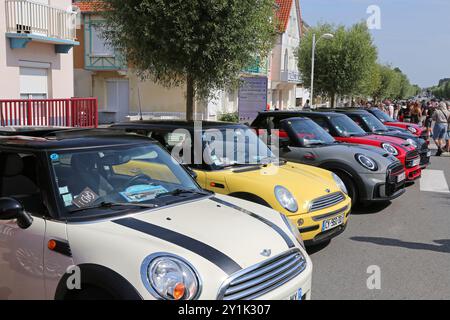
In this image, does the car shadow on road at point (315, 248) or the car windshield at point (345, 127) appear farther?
the car windshield at point (345, 127)

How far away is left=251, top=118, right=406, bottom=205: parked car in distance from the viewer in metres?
7.55

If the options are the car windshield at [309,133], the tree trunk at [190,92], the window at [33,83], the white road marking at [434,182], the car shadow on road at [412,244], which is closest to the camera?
the car shadow on road at [412,244]

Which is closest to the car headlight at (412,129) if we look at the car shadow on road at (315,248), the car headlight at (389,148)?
the car headlight at (389,148)

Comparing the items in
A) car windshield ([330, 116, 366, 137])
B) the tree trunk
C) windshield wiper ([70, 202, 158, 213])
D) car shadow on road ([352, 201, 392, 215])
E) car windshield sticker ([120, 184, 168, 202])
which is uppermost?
the tree trunk

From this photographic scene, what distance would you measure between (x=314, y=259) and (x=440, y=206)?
4.23 meters

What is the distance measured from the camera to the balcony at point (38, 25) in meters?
14.4

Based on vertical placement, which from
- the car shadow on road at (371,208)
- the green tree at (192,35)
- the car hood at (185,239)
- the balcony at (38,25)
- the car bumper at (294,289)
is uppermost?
the balcony at (38,25)

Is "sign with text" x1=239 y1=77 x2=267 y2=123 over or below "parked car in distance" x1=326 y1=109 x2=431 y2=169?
over

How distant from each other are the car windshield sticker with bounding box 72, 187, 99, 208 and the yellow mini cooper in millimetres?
1821

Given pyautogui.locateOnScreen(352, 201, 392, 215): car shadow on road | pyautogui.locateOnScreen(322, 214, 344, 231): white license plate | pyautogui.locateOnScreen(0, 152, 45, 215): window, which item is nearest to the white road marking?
pyautogui.locateOnScreen(352, 201, 392, 215): car shadow on road

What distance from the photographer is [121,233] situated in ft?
9.75

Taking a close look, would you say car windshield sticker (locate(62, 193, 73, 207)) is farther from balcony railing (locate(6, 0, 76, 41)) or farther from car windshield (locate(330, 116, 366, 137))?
balcony railing (locate(6, 0, 76, 41))

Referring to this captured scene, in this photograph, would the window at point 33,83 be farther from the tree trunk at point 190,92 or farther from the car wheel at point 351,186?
the car wheel at point 351,186
